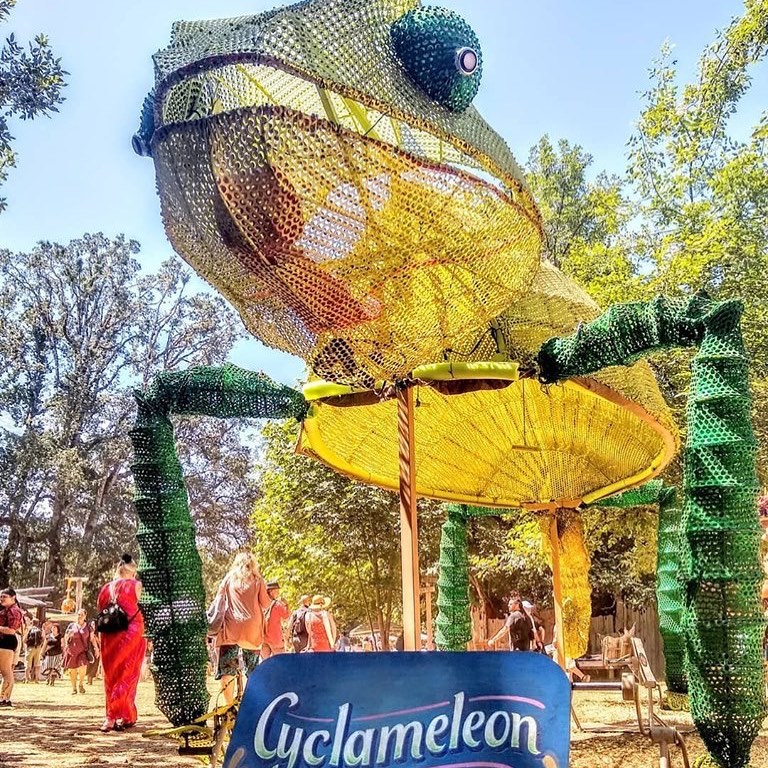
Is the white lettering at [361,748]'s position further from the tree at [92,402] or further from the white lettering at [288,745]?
the tree at [92,402]

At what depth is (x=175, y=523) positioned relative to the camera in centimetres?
439

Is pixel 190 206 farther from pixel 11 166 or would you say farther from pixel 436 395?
pixel 11 166

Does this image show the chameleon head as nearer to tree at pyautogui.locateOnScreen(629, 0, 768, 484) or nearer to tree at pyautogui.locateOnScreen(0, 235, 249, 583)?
tree at pyautogui.locateOnScreen(629, 0, 768, 484)

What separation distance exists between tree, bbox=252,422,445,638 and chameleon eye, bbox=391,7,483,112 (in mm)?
15652

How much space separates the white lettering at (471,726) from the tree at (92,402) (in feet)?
87.8

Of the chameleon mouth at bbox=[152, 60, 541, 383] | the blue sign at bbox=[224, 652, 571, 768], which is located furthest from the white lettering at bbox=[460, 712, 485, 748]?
the chameleon mouth at bbox=[152, 60, 541, 383]

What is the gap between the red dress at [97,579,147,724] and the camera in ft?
25.4

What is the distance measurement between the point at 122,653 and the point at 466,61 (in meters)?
6.44

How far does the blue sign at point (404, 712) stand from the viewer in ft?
8.19

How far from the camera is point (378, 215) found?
3.56m

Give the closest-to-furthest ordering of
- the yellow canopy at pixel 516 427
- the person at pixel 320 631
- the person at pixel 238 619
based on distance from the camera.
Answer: the yellow canopy at pixel 516 427
the person at pixel 238 619
the person at pixel 320 631

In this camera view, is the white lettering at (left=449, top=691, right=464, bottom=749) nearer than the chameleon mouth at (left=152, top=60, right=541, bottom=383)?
Yes

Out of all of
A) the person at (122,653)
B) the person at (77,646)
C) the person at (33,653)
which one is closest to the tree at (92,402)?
the person at (33,653)

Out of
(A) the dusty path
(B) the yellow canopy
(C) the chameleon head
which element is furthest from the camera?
(A) the dusty path
